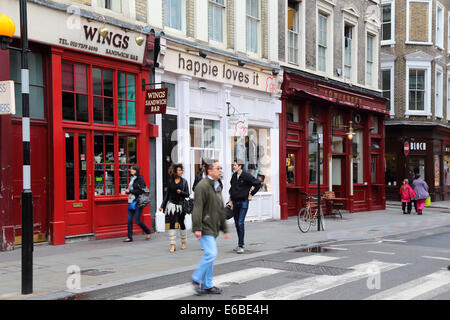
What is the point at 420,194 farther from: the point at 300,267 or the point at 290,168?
the point at 300,267

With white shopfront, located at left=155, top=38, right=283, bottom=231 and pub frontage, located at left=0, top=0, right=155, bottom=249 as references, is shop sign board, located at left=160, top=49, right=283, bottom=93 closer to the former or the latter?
white shopfront, located at left=155, top=38, right=283, bottom=231

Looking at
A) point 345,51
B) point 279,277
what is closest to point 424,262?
point 279,277

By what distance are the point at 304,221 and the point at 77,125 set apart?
6575 millimetres

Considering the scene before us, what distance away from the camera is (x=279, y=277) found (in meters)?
8.27

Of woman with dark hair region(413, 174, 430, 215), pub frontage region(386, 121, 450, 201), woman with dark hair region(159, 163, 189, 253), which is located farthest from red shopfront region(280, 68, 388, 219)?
woman with dark hair region(159, 163, 189, 253)

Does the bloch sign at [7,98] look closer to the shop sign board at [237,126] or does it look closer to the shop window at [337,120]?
the shop sign board at [237,126]

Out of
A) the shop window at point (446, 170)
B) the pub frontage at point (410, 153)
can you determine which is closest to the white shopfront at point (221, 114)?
the pub frontage at point (410, 153)

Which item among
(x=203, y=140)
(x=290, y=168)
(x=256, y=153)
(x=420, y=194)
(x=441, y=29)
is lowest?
(x=420, y=194)

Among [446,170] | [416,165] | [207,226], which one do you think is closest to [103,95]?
[207,226]

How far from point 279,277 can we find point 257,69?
1079 cm

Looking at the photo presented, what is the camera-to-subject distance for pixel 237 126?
1609 centimetres

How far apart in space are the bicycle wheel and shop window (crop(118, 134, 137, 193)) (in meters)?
4.74

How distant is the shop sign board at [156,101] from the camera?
13.2 meters

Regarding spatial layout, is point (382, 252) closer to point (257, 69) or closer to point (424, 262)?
point (424, 262)
